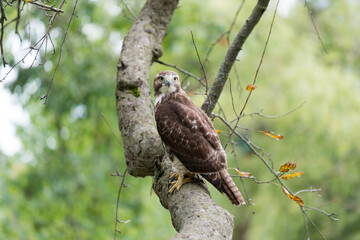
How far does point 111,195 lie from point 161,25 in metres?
5.75

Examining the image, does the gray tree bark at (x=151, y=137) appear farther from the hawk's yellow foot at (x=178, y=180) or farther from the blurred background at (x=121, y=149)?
the blurred background at (x=121, y=149)

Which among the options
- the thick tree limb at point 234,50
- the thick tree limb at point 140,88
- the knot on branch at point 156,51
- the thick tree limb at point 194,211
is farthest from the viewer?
the knot on branch at point 156,51

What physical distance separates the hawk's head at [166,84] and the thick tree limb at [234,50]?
1.42 ft

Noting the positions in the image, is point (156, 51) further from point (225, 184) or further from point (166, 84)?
point (225, 184)

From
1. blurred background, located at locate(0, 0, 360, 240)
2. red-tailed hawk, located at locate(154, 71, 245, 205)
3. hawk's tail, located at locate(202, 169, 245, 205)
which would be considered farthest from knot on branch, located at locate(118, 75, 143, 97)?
blurred background, located at locate(0, 0, 360, 240)

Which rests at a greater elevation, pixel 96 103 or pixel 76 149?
pixel 96 103

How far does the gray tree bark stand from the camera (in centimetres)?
241

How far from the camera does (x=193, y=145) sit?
3.38 meters

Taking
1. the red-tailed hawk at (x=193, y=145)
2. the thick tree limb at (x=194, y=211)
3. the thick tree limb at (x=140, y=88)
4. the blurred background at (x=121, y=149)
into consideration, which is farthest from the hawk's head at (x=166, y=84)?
the blurred background at (x=121, y=149)

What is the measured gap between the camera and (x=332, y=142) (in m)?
9.13

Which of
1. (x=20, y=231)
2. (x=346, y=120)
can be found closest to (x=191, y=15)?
(x=346, y=120)

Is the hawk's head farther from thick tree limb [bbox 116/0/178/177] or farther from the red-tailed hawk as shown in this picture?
the red-tailed hawk

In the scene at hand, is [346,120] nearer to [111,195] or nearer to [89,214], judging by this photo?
[111,195]

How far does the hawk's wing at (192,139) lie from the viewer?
3.29 metres
